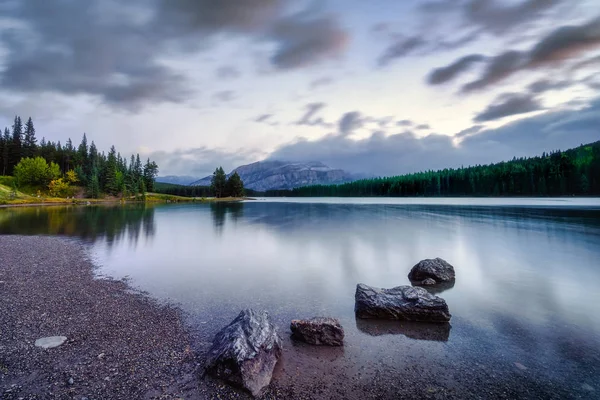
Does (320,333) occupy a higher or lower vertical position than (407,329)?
higher

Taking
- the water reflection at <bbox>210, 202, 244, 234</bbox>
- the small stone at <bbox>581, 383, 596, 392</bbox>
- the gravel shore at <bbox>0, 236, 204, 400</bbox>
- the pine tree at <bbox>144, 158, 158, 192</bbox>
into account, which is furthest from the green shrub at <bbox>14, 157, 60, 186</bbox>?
the small stone at <bbox>581, 383, 596, 392</bbox>

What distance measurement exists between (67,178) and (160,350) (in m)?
167

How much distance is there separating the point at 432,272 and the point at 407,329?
7.17 metres

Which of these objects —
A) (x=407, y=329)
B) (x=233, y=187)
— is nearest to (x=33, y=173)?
(x=233, y=187)

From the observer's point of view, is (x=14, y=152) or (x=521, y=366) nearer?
(x=521, y=366)

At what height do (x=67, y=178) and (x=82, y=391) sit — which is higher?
(x=67, y=178)

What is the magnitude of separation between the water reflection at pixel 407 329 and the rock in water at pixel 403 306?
25 cm

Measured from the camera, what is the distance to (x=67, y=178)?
13725 centimetres

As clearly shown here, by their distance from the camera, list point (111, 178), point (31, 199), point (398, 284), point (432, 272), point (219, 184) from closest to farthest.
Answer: point (398, 284), point (432, 272), point (31, 199), point (111, 178), point (219, 184)

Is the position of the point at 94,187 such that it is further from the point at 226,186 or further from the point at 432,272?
the point at 432,272

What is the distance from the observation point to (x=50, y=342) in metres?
8.80

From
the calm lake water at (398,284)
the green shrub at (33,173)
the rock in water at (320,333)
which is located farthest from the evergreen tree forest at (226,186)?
the rock in water at (320,333)

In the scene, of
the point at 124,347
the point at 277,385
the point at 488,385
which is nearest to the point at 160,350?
the point at 124,347

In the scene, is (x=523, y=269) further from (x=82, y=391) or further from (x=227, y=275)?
(x=82, y=391)
